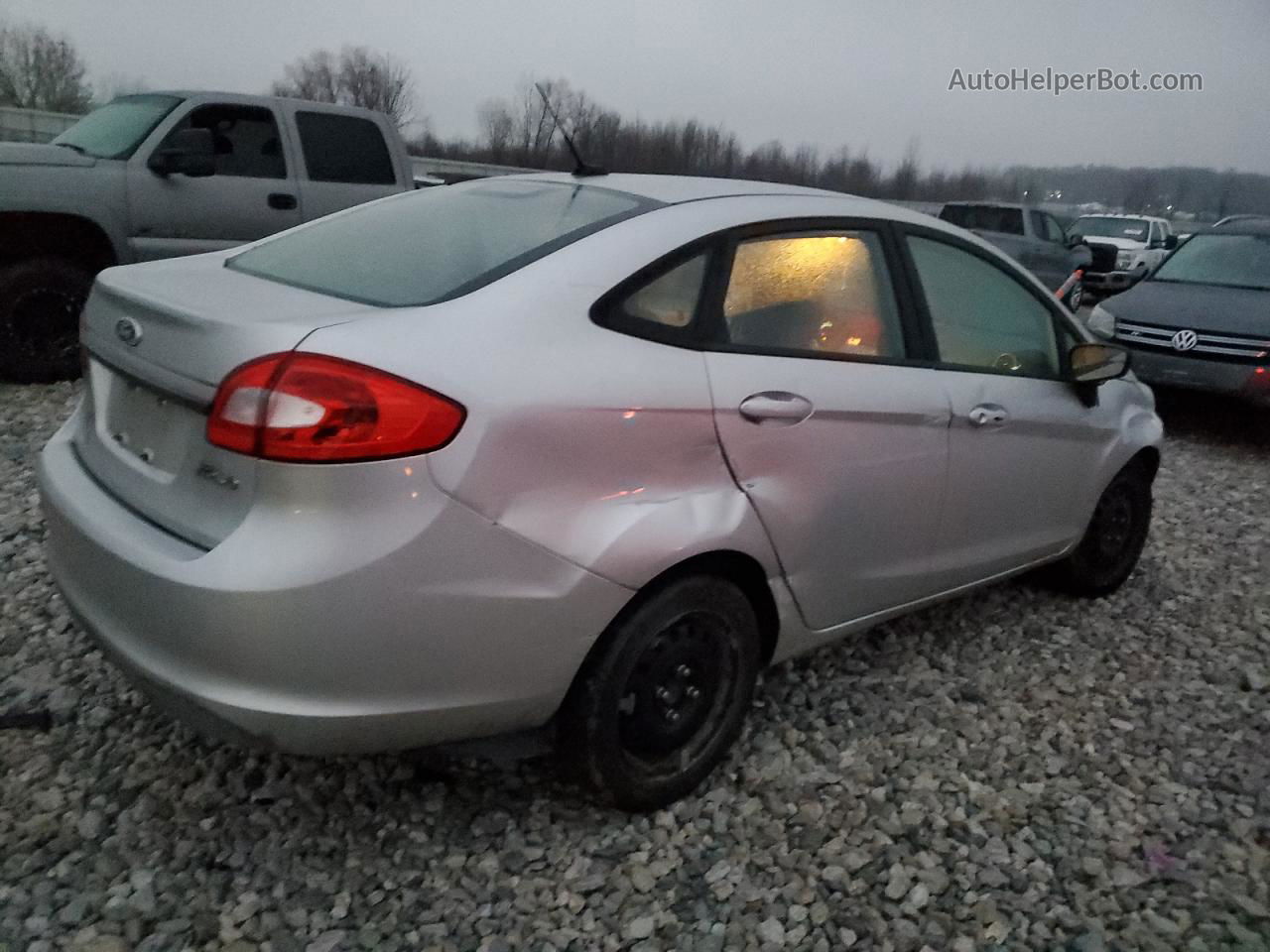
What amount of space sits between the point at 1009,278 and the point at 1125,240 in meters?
21.4

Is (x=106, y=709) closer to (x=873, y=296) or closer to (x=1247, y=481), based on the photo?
(x=873, y=296)

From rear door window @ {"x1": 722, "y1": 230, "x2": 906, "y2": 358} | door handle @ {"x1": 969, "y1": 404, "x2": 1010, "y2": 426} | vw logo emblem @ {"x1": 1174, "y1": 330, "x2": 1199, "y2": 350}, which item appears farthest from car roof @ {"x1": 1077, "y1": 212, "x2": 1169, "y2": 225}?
rear door window @ {"x1": 722, "y1": 230, "x2": 906, "y2": 358}

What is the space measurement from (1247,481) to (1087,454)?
3695mm

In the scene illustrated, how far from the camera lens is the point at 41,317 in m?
6.00

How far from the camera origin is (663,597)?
2.38 meters

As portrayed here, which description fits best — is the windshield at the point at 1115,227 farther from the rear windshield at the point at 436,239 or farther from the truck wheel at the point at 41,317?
the rear windshield at the point at 436,239

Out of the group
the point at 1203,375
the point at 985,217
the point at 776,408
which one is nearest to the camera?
the point at 776,408

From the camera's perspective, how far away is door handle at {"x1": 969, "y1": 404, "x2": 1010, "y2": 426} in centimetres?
313

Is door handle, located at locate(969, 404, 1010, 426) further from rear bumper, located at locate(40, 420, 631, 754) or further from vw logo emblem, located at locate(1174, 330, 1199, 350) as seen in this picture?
vw logo emblem, located at locate(1174, 330, 1199, 350)

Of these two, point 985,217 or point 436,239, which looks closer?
point 436,239

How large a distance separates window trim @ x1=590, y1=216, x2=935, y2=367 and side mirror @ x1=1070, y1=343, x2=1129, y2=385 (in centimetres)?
89

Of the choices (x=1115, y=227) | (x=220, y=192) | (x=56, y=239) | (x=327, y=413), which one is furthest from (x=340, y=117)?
(x=1115, y=227)

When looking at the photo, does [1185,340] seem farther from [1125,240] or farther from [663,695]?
[1125,240]

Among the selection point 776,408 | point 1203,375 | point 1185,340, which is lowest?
point 1203,375
